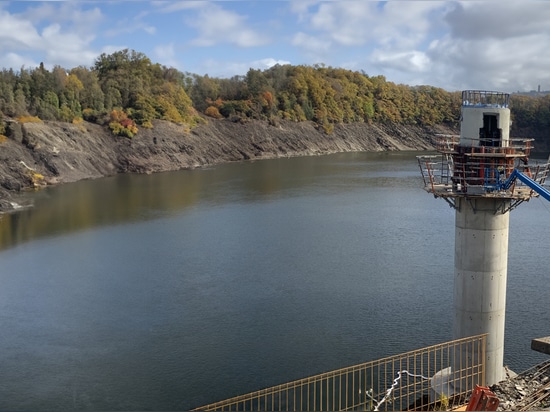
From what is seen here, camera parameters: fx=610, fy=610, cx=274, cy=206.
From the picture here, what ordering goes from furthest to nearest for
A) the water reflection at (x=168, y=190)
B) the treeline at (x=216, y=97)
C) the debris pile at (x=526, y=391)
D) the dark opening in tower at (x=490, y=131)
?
the treeline at (x=216, y=97), the water reflection at (x=168, y=190), the dark opening in tower at (x=490, y=131), the debris pile at (x=526, y=391)

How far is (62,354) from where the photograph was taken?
19.1m

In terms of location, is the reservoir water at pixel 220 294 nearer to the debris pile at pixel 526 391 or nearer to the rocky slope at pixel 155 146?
the debris pile at pixel 526 391

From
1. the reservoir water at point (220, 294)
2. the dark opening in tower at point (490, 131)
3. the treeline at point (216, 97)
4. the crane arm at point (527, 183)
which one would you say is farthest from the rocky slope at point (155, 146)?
the crane arm at point (527, 183)

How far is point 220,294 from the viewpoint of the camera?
2436 cm

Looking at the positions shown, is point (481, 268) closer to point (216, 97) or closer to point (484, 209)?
point (484, 209)

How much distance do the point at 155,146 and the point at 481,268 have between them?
197 feet

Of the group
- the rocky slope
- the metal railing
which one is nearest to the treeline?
the rocky slope

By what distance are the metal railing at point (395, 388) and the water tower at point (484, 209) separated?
0.24 m

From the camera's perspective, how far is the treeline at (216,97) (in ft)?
225

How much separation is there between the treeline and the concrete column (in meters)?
57.2

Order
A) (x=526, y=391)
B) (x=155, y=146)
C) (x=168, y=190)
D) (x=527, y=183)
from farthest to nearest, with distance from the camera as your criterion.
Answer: (x=155, y=146) → (x=168, y=190) → (x=526, y=391) → (x=527, y=183)

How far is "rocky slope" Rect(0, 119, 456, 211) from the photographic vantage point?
5653cm

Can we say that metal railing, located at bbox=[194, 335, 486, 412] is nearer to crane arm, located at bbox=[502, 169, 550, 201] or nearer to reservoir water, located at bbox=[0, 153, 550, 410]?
reservoir water, located at bbox=[0, 153, 550, 410]

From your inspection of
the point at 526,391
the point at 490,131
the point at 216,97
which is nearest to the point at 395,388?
the point at 526,391
